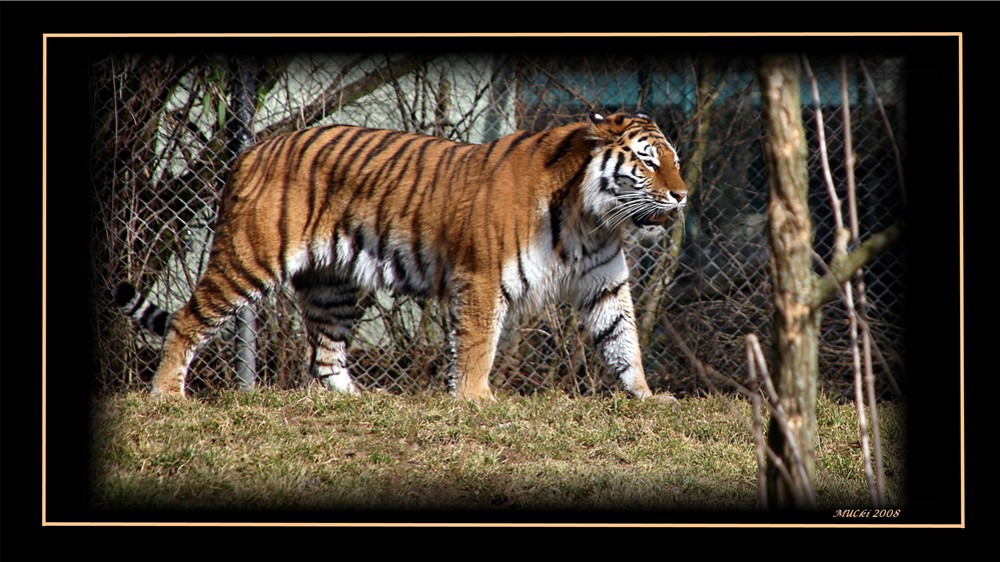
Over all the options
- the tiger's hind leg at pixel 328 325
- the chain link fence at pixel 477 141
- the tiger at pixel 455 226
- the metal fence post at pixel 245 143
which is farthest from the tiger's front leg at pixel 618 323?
the metal fence post at pixel 245 143

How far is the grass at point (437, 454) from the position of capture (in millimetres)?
3850

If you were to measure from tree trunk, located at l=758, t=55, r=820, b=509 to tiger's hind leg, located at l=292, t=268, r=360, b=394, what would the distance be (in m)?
3.94

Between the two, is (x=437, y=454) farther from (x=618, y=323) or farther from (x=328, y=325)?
(x=328, y=325)

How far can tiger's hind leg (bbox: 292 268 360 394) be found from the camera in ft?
20.2

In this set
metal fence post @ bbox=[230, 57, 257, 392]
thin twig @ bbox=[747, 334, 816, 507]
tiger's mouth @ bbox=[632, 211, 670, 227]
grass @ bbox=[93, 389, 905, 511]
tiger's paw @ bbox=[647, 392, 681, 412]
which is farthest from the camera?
metal fence post @ bbox=[230, 57, 257, 392]

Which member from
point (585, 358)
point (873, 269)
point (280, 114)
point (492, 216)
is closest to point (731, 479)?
point (492, 216)

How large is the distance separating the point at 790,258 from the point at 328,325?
4091mm

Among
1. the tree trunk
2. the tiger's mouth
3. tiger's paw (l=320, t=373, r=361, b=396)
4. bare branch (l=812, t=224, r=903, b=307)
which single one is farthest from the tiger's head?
bare branch (l=812, t=224, r=903, b=307)

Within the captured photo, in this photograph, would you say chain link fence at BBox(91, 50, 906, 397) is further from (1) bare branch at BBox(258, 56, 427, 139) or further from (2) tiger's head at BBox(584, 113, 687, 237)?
(2) tiger's head at BBox(584, 113, 687, 237)

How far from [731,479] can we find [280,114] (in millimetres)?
3845

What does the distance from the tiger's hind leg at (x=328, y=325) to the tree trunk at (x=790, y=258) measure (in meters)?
3.94

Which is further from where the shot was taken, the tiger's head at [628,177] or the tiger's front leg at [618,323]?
the tiger's front leg at [618,323]

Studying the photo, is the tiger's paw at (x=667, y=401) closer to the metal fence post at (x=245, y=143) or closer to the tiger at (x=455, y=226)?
the tiger at (x=455, y=226)

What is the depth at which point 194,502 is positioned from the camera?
12.2 feet
